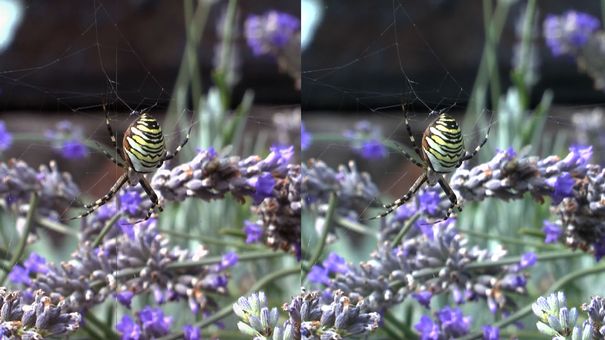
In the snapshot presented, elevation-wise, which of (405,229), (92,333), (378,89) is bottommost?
(92,333)

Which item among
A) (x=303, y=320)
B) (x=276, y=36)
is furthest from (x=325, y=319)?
(x=276, y=36)

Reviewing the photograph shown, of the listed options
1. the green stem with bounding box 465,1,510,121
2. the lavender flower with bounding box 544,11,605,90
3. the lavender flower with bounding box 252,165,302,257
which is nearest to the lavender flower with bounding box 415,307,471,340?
the lavender flower with bounding box 252,165,302,257

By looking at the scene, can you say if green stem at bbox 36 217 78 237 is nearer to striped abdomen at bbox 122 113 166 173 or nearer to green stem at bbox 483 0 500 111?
striped abdomen at bbox 122 113 166 173

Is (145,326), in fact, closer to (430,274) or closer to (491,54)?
(430,274)

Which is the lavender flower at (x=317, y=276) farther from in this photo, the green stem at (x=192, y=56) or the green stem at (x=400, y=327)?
Answer: the green stem at (x=192, y=56)

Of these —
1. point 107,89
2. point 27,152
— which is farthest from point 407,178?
point 27,152

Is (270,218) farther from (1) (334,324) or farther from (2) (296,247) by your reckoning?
(1) (334,324)
